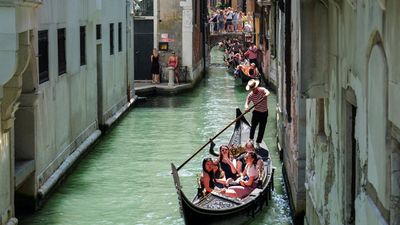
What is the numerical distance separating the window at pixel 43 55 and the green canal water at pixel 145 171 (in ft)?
4.26

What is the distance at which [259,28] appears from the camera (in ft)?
88.9

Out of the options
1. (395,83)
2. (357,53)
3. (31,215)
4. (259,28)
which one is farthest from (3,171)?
(259,28)

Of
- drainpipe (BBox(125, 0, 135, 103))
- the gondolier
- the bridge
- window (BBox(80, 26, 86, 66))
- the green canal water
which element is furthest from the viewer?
the bridge

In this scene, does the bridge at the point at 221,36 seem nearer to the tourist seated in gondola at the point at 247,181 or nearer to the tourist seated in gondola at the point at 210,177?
the tourist seated in gondola at the point at 247,181

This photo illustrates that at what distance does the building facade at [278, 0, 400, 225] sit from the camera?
3.74m

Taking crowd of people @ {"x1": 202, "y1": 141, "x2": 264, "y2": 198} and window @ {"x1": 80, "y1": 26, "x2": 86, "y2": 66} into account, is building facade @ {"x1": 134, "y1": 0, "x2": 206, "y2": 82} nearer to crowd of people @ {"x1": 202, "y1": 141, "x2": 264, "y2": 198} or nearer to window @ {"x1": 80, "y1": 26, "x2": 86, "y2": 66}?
window @ {"x1": 80, "y1": 26, "x2": 86, "y2": 66}

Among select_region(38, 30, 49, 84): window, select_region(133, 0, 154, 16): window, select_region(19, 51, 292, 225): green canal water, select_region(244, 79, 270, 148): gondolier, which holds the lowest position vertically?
select_region(19, 51, 292, 225): green canal water

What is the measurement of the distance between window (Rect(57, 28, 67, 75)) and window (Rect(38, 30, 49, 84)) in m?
0.72

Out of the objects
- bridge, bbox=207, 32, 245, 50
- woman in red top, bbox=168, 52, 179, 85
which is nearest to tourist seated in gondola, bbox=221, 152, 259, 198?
woman in red top, bbox=168, 52, 179, 85

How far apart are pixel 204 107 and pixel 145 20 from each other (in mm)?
4062

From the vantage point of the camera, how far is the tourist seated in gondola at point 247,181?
8523 millimetres

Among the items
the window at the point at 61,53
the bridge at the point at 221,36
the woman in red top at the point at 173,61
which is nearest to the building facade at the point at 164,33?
the woman in red top at the point at 173,61

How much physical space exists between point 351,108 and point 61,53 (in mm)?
6171

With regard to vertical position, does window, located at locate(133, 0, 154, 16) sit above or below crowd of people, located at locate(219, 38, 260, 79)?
above
